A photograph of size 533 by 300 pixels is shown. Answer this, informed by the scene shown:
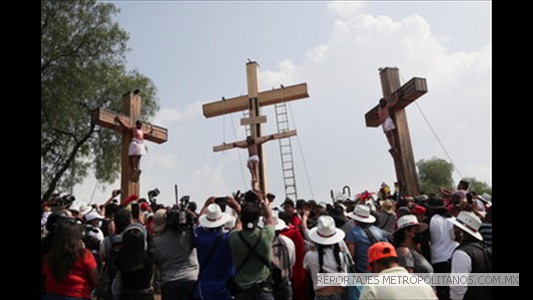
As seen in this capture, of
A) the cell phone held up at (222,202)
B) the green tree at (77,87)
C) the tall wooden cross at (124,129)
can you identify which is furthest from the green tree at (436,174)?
the cell phone held up at (222,202)

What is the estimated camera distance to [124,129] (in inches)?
429

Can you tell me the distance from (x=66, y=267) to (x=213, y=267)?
4.93 feet

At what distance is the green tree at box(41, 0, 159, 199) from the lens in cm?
1784

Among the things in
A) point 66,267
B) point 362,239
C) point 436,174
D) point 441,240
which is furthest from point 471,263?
point 436,174

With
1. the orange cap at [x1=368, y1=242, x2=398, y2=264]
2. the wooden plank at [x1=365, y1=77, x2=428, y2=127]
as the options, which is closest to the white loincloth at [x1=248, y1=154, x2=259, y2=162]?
the wooden plank at [x1=365, y1=77, x2=428, y2=127]

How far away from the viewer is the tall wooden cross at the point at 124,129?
10398 millimetres

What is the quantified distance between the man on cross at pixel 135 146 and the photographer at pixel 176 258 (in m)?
6.22

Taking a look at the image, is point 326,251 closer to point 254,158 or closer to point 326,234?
point 326,234

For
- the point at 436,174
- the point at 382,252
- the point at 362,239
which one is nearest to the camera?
the point at 382,252

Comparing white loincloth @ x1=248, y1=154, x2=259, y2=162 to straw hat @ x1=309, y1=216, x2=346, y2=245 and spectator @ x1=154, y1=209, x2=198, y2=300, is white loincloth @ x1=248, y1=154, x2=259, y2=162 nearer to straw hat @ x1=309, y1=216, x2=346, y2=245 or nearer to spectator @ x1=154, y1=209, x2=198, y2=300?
spectator @ x1=154, y1=209, x2=198, y2=300

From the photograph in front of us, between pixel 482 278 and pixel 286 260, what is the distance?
2.05 m

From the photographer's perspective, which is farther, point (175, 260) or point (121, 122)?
point (121, 122)

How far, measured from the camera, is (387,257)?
3.21 meters
